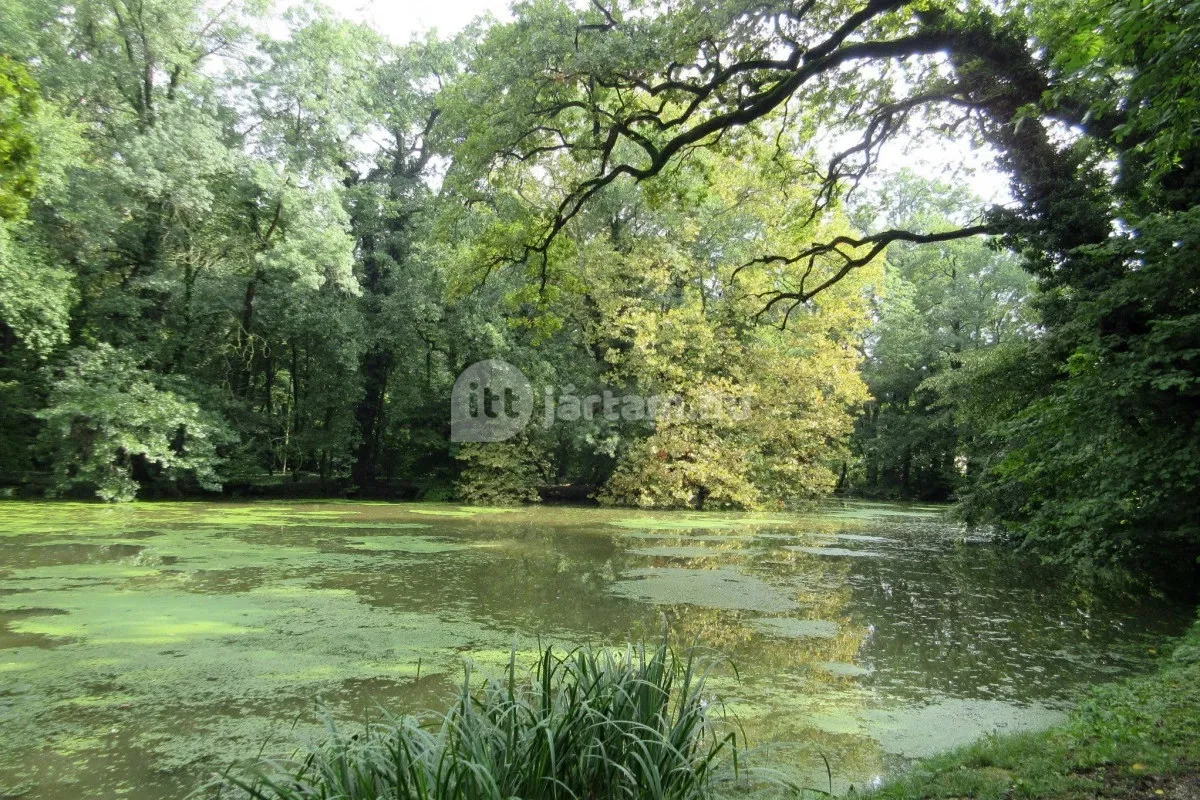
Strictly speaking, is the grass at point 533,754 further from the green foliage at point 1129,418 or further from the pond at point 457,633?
the green foliage at point 1129,418

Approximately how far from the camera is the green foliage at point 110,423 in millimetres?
12141

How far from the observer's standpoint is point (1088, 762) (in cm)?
245

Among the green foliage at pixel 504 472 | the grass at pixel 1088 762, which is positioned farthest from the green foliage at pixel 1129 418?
the green foliage at pixel 504 472

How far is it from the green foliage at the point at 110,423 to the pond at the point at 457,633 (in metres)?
2.94

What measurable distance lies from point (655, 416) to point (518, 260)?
823cm

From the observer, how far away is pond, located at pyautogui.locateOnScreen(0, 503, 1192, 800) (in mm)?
3049

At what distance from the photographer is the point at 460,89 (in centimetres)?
669

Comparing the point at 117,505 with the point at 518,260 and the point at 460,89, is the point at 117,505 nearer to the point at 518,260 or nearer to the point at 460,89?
the point at 518,260

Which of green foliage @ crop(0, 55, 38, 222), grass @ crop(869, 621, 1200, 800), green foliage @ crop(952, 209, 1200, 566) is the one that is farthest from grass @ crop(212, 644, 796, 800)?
green foliage @ crop(0, 55, 38, 222)

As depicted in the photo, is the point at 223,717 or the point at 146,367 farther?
the point at 146,367

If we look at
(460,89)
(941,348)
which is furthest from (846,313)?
(460,89)

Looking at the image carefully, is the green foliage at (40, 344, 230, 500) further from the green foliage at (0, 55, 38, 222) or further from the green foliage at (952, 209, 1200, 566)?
the green foliage at (952, 209, 1200, 566)

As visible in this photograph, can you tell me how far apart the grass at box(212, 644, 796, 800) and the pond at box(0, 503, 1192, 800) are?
0.95 ft

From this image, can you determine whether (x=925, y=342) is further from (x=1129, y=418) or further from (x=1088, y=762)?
(x=1088, y=762)
